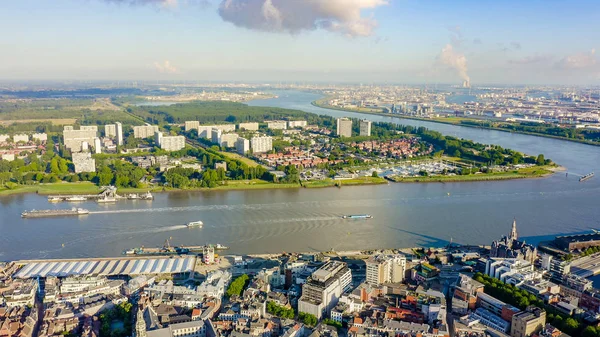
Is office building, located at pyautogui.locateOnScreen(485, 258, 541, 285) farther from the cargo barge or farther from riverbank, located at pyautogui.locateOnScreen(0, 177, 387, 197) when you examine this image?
the cargo barge

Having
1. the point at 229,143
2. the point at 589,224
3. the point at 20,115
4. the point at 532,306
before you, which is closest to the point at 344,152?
the point at 229,143

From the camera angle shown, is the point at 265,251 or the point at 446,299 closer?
the point at 446,299

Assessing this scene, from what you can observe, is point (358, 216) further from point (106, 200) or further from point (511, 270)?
point (106, 200)

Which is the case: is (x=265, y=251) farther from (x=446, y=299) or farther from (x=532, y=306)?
(x=532, y=306)

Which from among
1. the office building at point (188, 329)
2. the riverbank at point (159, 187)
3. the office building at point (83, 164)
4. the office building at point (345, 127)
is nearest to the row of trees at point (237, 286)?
the office building at point (188, 329)

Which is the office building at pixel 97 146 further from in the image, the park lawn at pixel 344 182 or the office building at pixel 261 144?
the park lawn at pixel 344 182

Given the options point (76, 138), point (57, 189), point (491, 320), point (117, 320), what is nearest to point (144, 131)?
point (76, 138)
